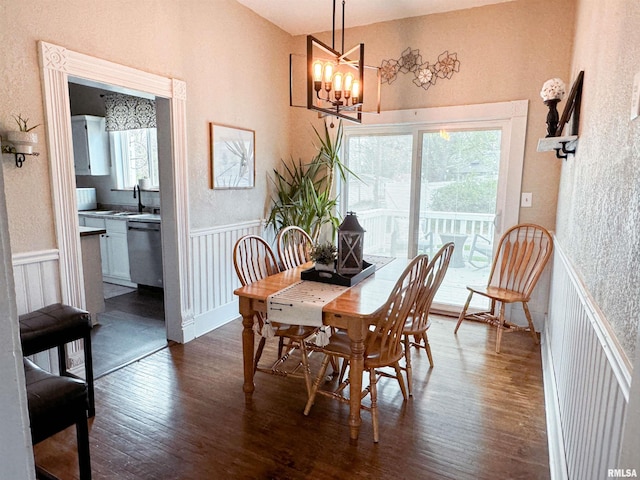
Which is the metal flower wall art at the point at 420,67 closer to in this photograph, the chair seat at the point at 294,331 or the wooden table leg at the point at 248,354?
the chair seat at the point at 294,331

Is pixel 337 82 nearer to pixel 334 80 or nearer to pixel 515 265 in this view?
pixel 334 80

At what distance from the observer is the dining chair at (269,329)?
238 centimetres

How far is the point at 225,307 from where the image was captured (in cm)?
384

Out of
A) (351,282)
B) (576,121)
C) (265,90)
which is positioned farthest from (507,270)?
(265,90)

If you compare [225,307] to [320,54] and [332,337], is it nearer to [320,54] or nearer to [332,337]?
[332,337]

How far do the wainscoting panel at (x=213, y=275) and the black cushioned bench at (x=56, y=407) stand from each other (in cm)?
174

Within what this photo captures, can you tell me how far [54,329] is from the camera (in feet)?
6.86

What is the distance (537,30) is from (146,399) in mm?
4164

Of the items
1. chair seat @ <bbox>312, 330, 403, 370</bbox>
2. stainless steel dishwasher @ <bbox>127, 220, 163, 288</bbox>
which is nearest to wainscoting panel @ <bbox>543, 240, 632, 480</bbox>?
chair seat @ <bbox>312, 330, 403, 370</bbox>

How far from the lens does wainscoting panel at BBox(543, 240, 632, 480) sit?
3.36ft

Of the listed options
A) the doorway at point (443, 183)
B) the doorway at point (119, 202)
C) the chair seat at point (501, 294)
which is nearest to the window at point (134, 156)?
the doorway at point (119, 202)

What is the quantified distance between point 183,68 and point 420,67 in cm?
222

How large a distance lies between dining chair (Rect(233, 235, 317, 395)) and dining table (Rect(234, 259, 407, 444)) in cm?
12

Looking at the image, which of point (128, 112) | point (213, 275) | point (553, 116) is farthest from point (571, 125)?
point (128, 112)
